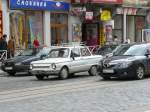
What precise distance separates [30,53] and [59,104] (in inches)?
541

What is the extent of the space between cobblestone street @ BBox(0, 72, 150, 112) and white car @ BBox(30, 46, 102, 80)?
259 cm

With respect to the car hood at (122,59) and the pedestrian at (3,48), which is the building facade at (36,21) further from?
the car hood at (122,59)

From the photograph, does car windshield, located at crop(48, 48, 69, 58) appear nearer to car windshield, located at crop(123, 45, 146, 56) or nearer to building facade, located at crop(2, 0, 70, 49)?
car windshield, located at crop(123, 45, 146, 56)

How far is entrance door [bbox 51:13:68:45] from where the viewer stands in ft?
125

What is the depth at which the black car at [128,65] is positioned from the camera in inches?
804

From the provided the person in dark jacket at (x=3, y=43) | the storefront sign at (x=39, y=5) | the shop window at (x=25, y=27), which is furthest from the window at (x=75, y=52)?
the shop window at (x=25, y=27)

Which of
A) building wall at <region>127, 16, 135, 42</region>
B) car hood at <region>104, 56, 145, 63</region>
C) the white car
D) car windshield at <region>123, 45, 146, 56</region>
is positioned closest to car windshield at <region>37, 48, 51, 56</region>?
the white car

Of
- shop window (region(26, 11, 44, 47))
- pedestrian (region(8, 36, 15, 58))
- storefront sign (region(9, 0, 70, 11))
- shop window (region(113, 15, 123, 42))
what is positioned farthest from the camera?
shop window (region(113, 15, 123, 42))

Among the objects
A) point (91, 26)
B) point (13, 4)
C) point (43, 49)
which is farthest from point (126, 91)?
point (91, 26)

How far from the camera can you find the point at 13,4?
34.0 m

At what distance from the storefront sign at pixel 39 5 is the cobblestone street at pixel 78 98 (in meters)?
15.8

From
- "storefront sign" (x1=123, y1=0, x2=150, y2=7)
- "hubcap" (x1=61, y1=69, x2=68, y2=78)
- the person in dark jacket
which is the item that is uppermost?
"storefront sign" (x1=123, y1=0, x2=150, y2=7)

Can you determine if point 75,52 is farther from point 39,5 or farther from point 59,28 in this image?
point 59,28

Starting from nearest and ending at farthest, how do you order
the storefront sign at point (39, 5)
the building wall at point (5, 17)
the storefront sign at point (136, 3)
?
the building wall at point (5, 17) → the storefront sign at point (39, 5) → the storefront sign at point (136, 3)
